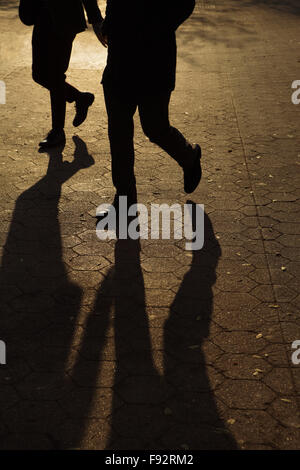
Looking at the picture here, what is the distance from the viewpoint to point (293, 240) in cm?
519

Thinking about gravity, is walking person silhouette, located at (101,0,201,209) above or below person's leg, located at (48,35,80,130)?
above

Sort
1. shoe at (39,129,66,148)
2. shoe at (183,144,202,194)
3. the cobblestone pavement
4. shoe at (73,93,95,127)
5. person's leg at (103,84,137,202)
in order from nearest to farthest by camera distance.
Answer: the cobblestone pavement < person's leg at (103,84,137,202) < shoe at (183,144,202,194) < shoe at (39,129,66,148) < shoe at (73,93,95,127)

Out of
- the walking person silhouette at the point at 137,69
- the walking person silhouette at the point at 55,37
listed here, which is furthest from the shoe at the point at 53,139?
the walking person silhouette at the point at 137,69

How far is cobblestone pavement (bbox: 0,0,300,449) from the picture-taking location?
334 centimetres

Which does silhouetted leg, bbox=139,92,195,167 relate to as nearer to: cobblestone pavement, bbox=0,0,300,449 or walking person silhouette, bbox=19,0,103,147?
cobblestone pavement, bbox=0,0,300,449

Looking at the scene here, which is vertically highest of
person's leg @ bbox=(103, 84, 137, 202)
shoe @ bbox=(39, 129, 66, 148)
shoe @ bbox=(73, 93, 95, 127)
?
person's leg @ bbox=(103, 84, 137, 202)

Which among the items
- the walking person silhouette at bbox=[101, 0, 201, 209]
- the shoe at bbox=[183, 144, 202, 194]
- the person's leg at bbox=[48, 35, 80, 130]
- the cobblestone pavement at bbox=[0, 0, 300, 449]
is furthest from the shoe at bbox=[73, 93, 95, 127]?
the shoe at bbox=[183, 144, 202, 194]

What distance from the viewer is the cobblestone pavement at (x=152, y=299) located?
11.0 ft

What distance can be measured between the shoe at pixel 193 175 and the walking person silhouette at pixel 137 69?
328 millimetres

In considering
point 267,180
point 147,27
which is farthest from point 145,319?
point 267,180

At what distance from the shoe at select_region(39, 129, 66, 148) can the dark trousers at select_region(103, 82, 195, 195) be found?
6.03 feet

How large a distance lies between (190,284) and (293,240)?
3.26ft

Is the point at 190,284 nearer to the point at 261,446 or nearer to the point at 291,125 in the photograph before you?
the point at 261,446

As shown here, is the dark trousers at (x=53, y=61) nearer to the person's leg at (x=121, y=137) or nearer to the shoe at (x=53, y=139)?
the shoe at (x=53, y=139)
